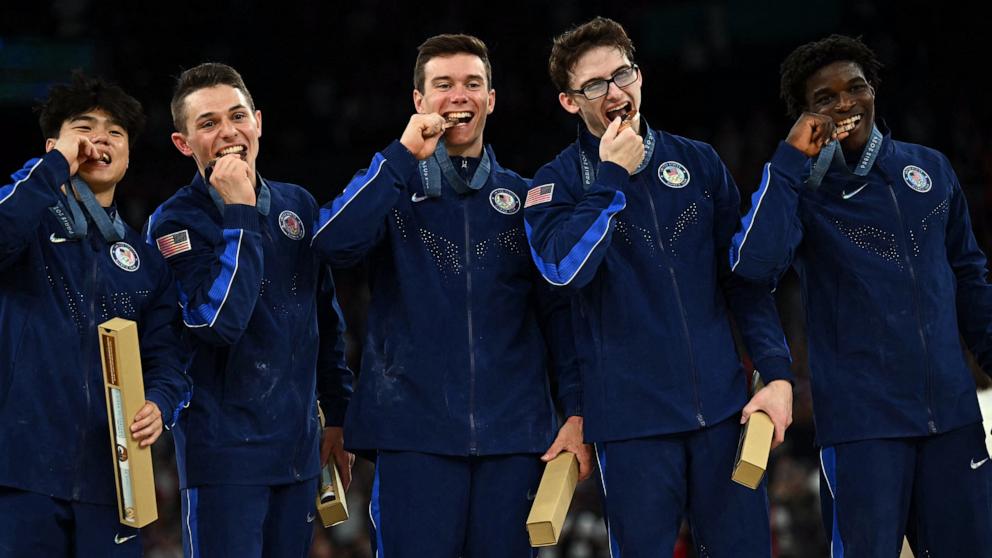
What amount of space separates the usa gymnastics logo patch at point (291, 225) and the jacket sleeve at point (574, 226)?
88 centimetres

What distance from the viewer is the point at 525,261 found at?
4766 mm

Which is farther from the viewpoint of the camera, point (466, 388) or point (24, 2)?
point (24, 2)

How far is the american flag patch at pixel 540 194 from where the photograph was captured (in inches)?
181

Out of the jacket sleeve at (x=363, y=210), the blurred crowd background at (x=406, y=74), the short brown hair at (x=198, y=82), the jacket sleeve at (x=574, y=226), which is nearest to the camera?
the jacket sleeve at (x=574, y=226)

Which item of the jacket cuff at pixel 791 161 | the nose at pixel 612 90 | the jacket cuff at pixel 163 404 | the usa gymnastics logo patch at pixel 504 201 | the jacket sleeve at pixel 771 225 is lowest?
the jacket cuff at pixel 163 404

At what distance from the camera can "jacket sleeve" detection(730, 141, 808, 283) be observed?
444cm

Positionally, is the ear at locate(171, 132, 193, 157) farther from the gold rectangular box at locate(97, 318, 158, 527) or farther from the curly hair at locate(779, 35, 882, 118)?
the curly hair at locate(779, 35, 882, 118)

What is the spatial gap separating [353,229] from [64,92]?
119cm

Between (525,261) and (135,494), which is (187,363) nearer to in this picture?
(135,494)

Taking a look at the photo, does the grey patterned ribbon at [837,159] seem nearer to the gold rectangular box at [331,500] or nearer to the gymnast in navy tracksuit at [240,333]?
the gymnast in navy tracksuit at [240,333]

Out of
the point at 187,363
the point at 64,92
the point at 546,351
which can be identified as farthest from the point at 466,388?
the point at 64,92

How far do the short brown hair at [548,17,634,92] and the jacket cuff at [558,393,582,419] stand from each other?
3.63 ft

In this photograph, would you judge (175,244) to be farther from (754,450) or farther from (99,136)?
(754,450)

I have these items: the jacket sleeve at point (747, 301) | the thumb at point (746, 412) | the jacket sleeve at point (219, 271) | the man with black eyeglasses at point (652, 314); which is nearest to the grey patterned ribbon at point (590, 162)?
the man with black eyeglasses at point (652, 314)
